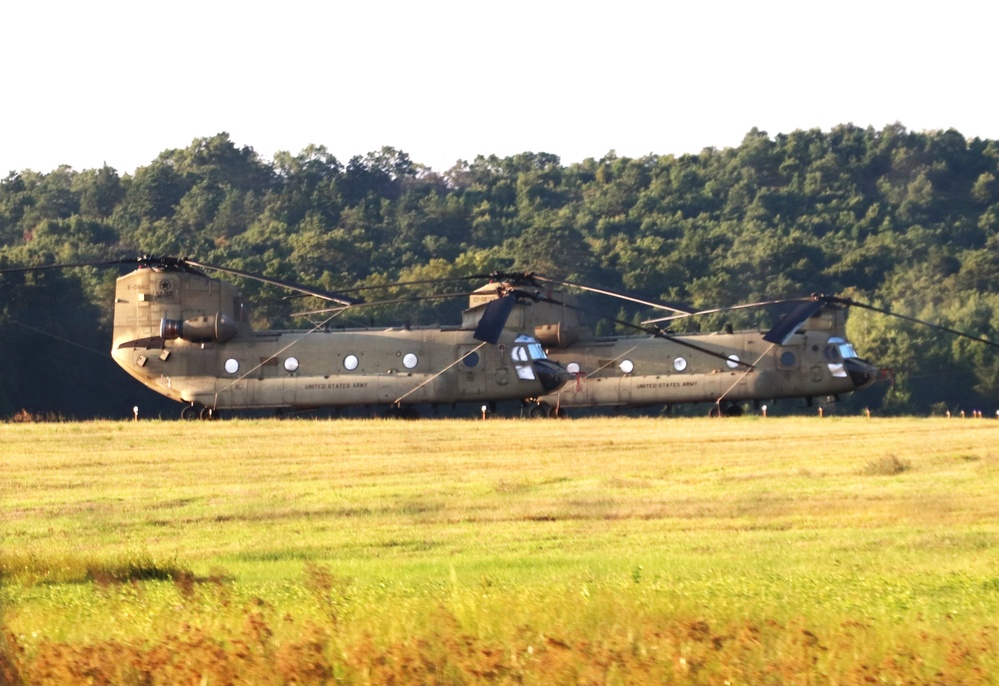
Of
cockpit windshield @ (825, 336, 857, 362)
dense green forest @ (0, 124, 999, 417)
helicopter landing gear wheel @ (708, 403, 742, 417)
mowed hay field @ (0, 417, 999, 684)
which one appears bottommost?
mowed hay field @ (0, 417, 999, 684)

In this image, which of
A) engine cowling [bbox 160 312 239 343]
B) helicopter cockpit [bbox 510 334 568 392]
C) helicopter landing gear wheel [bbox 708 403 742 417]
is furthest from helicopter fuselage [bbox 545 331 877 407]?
engine cowling [bbox 160 312 239 343]

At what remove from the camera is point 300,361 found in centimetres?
3806

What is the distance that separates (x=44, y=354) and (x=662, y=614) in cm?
5133

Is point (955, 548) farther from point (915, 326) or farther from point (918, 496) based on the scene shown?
point (915, 326)

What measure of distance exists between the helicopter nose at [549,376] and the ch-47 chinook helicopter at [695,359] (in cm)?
211

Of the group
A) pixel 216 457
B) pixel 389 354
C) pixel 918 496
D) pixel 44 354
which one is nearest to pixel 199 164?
pixel 44 354

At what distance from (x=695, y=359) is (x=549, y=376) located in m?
4.78

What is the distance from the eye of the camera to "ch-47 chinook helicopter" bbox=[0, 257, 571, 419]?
37844 millimetres

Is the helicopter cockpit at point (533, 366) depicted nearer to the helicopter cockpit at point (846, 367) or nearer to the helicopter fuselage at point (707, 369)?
the helicopter fuselage at point (707, 369)

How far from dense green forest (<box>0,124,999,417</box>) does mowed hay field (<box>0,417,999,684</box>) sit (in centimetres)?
3556

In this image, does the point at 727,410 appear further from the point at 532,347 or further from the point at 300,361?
the point at 300,361

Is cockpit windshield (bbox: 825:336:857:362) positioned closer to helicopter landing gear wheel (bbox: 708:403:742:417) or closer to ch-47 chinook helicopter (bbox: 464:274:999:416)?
ch-47 chinook helicopter (bbox: 464:274:999:416)

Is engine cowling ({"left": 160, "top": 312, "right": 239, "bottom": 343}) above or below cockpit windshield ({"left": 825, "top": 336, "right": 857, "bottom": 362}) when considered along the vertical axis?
below

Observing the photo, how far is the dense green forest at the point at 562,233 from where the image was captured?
63281 millimetres
